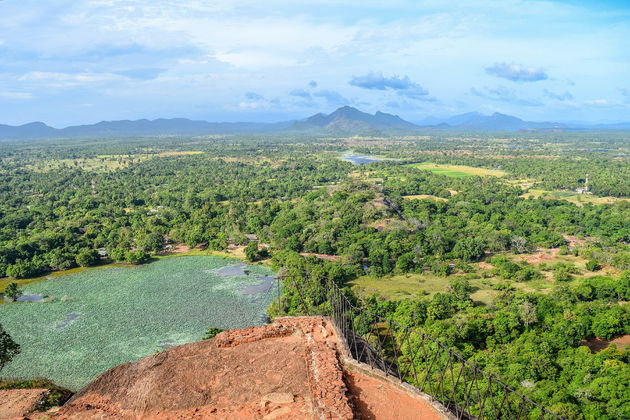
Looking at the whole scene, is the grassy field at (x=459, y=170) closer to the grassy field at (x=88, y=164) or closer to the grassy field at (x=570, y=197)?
the grassy field at (x=570, y=197)

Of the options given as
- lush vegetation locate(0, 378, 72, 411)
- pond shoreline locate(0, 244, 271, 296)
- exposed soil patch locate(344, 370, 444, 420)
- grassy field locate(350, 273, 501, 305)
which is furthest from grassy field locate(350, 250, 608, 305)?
lush vegetation locate(0, 378, 72, 411)

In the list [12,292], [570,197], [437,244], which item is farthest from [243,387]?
[570,197]

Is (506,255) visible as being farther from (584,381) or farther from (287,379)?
(287,379)

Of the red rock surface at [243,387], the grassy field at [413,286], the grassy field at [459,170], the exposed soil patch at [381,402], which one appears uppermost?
the grassy field at [459,170]

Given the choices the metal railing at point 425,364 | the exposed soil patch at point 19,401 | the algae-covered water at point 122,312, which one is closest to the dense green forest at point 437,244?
the metal railing at point 425,364

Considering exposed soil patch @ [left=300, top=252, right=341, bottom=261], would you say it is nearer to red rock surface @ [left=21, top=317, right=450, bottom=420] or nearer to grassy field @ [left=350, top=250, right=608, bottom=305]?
grassy field @ [left=350, top=250, right=608, bottom=305]
